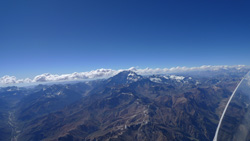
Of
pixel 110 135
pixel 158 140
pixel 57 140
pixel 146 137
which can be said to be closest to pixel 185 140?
pixel 158 140

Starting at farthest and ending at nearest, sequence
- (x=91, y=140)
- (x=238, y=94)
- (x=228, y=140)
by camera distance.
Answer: (x=91, y=140)
(x=238, y=94)
(x=228, y=140)

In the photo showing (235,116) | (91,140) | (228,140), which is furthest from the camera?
(91,140)

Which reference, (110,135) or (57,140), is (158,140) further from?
(57,140)

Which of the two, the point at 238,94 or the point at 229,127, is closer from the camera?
the point at 229,127

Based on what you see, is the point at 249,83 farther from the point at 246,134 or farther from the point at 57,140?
the point at 57,140

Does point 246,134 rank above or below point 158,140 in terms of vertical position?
above

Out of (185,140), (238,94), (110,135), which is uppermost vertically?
(238,94)

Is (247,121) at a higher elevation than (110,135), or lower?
higher

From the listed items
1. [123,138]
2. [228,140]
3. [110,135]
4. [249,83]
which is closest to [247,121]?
[228,140]

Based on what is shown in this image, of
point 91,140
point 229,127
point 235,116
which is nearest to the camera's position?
point 229,127
